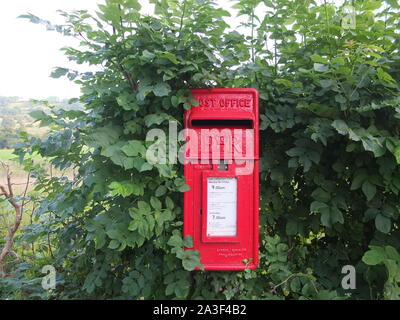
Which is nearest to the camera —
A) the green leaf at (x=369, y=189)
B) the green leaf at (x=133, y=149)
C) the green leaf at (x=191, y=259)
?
the green leaf at (x=133, y=149)

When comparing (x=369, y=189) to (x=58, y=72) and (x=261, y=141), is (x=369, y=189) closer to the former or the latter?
(x=261, y=141)

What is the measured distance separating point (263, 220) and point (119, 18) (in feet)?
4.99

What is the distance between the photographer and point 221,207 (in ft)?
6.45

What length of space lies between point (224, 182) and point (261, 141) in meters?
0.50

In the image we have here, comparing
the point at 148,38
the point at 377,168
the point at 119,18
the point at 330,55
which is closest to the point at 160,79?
the point at 148,38

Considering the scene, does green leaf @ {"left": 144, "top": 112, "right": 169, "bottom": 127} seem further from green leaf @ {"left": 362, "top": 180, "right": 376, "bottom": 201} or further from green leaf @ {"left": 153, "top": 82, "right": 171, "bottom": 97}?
green leaf @ {"left": 362, "top": 180, "right": 376, "bottom": 201}

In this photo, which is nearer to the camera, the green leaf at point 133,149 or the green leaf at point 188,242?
the green leaf at point 133,149

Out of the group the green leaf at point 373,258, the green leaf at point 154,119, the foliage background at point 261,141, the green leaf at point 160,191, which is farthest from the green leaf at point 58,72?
the green leaf at point 373,258

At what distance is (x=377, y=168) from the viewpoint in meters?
1.99

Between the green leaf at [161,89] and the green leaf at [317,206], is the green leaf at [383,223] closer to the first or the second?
the green leaf at [317,206]

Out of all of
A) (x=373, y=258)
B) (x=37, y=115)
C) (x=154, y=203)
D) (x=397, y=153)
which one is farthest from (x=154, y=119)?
(x=373, y=258)

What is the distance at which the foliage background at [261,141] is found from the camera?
1793 millimetres

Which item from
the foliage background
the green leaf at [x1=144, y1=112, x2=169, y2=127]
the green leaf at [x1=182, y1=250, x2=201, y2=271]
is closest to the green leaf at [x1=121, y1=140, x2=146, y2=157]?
the foliage background

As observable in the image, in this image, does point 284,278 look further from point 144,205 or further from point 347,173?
point 144,205
